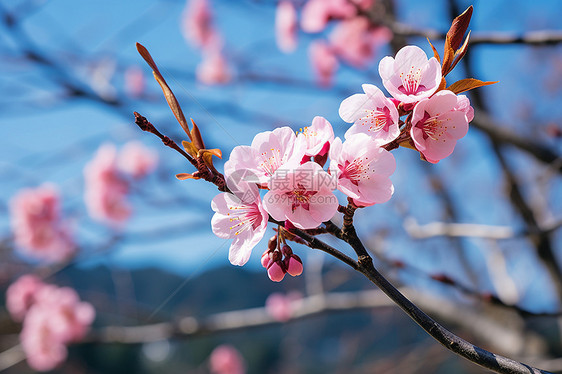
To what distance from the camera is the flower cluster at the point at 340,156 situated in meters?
0.49

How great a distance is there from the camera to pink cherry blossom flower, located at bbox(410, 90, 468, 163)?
51 cm

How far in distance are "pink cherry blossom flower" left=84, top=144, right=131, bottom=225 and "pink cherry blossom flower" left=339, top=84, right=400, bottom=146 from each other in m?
3.13

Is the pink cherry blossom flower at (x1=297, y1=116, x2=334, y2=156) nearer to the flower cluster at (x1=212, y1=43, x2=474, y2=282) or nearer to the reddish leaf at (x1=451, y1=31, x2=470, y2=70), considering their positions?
the flower cluster at (x1=212, y1=43, x2=474, y2=282)

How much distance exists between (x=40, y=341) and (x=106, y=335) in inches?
34.2

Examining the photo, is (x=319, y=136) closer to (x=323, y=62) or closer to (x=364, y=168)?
(x=364, y=168)

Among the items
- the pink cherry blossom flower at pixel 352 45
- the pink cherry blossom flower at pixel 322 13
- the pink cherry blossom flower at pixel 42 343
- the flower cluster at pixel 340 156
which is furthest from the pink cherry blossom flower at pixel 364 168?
the pink cherry blossom flower at pixel 42 343

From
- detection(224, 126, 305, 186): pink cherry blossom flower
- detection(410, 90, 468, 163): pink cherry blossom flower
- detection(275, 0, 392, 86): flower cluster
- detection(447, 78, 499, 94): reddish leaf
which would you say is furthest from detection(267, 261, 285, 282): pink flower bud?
detection(275, 0, 392, 86): flower cluster

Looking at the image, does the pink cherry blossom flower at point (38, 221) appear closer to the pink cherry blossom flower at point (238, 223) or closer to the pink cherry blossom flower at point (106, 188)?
the pink cherry blossom flower at point (106, 188)

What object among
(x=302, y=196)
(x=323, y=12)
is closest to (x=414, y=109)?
(x=302, y=196)

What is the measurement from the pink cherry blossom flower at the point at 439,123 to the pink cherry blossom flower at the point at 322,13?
1.24 metres

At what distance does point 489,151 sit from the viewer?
215cm

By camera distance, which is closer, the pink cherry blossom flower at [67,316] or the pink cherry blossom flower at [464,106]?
the pink cherry blossom flower at [464,106]

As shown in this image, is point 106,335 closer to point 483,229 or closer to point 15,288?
point 15,288

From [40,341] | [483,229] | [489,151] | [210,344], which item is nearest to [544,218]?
[489,151]
